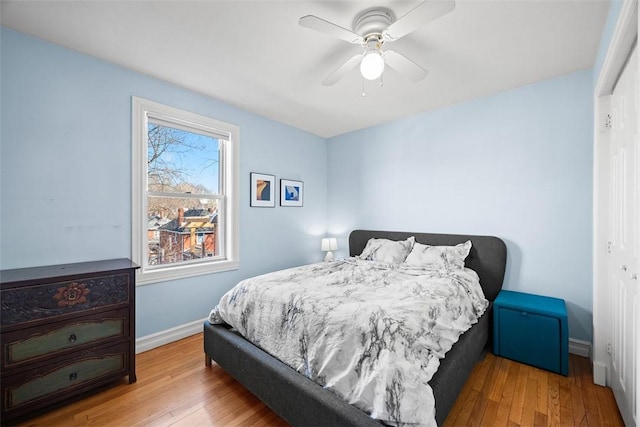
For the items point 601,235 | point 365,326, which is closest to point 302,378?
point 365,326

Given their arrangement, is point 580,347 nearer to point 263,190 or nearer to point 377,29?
point 377,29

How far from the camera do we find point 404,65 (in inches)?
78.7

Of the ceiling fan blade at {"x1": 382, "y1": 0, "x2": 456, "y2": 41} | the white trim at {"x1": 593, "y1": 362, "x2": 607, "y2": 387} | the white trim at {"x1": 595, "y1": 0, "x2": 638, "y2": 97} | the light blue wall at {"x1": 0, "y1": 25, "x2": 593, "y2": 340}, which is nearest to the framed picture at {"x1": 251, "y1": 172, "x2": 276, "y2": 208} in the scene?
the light blue wall at {"x1": 0, "y1": 25, "x2": 593, "y2": 340}

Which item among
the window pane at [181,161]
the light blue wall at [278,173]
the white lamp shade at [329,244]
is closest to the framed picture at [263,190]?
the light blue wall at [278,173]

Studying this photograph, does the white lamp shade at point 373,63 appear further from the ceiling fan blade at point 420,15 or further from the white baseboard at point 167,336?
the white baseboard at point 167,336

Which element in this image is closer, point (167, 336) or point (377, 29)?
point (377, 29)

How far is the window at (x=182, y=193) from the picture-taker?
2.56m

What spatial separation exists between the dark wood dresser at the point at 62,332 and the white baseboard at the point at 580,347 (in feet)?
12.2

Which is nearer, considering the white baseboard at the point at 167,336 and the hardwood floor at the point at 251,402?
the hardwood floor at the point at 251,402

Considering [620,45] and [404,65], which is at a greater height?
[404,65]

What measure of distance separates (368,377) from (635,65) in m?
2.18

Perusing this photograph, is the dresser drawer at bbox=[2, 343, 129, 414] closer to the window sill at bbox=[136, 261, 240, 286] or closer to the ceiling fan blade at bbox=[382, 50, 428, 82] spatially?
the window sill at bbox=[136, 261, 240, 286]

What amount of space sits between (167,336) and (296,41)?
2.92 m

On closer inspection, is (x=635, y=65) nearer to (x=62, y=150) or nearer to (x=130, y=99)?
(x=130, y=99)
